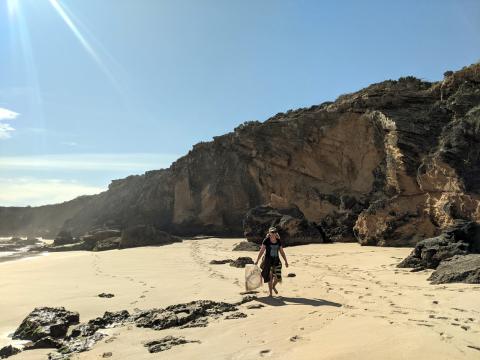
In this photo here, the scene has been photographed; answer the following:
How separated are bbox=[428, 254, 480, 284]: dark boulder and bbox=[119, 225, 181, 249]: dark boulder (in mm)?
19896

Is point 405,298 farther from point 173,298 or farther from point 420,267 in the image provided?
point 173,298

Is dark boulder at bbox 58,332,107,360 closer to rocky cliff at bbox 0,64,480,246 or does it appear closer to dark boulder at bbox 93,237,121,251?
rocky cliff at bbox 0,64,480,246

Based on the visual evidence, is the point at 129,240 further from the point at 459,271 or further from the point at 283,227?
the point at 459,271

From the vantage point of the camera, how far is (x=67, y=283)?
11.1m

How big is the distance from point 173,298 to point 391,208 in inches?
421

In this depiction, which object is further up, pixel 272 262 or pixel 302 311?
pixel 272 262

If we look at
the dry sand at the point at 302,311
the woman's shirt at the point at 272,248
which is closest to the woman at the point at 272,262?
the woman's shirt at the point at 272,248

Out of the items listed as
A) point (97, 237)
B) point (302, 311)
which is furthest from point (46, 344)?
point (97, 237)

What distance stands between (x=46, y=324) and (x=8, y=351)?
90cm

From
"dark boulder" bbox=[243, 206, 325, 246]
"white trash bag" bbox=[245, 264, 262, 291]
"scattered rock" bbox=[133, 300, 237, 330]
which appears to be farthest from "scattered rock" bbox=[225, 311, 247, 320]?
"dark boulder" bbox=[243, 206, 325, 246]

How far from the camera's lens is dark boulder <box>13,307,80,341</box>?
19.7 feet

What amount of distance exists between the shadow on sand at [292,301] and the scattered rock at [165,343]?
84.6 inches

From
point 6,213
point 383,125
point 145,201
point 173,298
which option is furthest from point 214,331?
point 6,213

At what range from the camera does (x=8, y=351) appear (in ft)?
17.5
